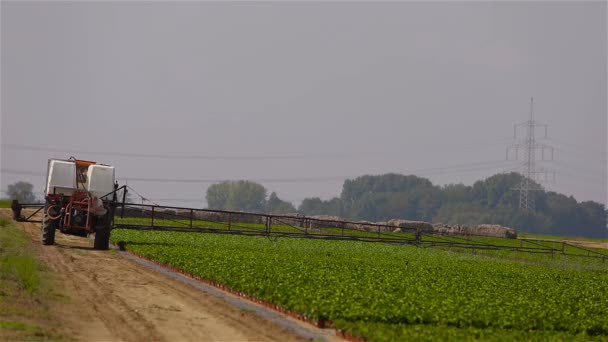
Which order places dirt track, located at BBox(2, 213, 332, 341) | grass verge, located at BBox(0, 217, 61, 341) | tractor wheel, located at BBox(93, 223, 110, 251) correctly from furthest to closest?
1. tractor wheel, located at BBox(93, 223, 110, 251)
2. dirt track, located at BBox(2, 213, 332, 341)
3. grass verge, located at BBox(0, 217, 61, 341)

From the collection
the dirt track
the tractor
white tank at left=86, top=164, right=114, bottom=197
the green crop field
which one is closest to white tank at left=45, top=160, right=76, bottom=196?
the tractor

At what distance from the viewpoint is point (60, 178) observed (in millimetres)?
37375

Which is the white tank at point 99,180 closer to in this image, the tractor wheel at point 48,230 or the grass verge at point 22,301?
the tractor wheel at point 48,230

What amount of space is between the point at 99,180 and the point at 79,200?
1741 millimetres

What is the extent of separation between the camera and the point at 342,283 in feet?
78.0

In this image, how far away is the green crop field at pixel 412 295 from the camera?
Answer: 17578mm

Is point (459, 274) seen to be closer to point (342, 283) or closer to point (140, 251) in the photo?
point (342, 283)

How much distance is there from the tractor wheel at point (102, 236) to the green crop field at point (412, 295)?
4.63 feet

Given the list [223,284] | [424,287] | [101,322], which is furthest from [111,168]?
[101,322]

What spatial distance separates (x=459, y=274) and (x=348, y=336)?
16447mm

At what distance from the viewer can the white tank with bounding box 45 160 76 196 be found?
37.2 metres

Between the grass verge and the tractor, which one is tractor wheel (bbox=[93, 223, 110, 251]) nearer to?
the tractor

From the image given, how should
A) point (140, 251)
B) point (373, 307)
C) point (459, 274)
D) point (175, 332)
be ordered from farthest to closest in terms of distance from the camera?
point (140, 251) → point (459, 274) → point (373, 307) → point (175, 332)

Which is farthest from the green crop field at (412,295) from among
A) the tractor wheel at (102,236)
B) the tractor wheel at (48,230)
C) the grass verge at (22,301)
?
the grass verge at (22,301)
